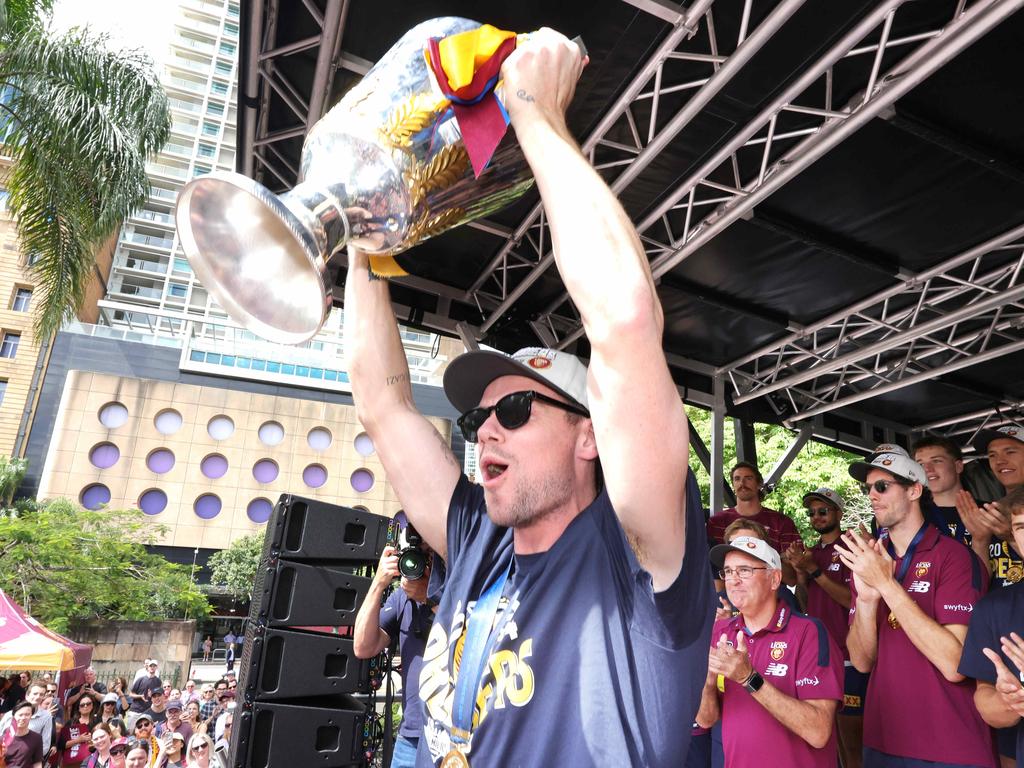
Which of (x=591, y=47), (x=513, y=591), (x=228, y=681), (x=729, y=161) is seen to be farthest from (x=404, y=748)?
(x=228, y=681)

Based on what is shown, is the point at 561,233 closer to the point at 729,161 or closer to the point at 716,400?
the point at 729,161

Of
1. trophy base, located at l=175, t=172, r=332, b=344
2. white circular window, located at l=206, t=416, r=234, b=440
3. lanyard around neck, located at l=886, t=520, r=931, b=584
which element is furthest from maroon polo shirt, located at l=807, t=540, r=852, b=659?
white circular window, located at l=206, t=416, r=234, b=440

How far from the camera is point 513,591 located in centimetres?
139

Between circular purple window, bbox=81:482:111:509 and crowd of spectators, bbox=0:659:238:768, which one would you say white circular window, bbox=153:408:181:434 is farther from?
crowd of spectators, bbox=0:659:238:768

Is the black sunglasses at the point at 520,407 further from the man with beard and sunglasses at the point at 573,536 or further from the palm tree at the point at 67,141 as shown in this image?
the palm tree at the point at 67,141

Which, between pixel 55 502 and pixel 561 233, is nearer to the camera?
pixel 561 233

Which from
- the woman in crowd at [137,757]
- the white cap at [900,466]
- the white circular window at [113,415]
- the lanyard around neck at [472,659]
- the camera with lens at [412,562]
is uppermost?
the white circular window at [113,415]

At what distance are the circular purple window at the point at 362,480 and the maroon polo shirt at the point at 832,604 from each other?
32.5 m

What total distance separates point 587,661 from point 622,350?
505 millimetres

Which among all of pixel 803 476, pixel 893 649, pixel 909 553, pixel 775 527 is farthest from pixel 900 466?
pixel 803 476

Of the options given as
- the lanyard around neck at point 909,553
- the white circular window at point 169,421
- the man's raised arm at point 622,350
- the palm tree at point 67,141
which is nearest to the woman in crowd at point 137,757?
the palm tree at point 67,141

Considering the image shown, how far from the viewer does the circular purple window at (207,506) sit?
34.4m

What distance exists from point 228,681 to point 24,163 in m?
8.52

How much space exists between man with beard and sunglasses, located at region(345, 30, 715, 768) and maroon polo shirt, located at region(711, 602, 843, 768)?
2158mm
